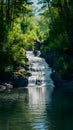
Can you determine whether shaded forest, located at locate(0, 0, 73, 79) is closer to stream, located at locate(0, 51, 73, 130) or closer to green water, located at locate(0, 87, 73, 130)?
stream, located at locate(0, 51, 73, 130)

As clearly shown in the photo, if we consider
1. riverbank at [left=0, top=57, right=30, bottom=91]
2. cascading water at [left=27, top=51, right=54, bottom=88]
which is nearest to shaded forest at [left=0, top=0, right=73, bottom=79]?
riverbank at [left=0, top=57, right=30, bottom=91]

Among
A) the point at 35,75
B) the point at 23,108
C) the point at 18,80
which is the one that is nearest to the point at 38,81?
the point at 35,75

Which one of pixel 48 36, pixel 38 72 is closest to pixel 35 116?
pixel 48 36

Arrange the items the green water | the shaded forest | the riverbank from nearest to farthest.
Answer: the green water → the shaded forest → the riverbank

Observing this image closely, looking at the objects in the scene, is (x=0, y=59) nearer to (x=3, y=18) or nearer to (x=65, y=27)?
(x=3, y=18)

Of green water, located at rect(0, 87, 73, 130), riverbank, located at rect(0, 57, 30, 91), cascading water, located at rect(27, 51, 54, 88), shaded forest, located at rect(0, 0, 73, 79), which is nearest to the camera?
green water, located at rect(0, 87, 73, 130)

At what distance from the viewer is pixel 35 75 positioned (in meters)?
76.8

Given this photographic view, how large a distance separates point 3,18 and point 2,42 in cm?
474

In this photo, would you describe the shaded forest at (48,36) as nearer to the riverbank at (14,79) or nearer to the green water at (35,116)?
the riverbank at (14,79)

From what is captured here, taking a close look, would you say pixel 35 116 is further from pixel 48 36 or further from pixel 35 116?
pixel 48 36

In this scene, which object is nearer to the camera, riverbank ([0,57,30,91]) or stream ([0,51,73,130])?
stream ([0,51,73,130])

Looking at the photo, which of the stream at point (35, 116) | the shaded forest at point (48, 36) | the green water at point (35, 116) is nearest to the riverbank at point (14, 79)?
the shaded forest at point (48, 36)

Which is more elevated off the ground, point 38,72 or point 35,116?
point 38,72

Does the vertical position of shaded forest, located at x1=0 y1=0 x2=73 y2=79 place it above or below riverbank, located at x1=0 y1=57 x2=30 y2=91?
above
